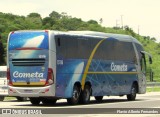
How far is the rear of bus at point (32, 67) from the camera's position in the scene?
85.6ft

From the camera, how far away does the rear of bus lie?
2609 cm

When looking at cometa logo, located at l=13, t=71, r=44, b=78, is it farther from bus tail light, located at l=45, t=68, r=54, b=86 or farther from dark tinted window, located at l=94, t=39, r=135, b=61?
dark tinted window, located at l=94, t=39, r=135, b=61

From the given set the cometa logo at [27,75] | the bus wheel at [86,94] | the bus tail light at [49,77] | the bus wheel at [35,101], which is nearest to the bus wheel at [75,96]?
the bus wheel at [86,94]

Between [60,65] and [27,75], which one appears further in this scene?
[60,65]

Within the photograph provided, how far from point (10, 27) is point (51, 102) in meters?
102

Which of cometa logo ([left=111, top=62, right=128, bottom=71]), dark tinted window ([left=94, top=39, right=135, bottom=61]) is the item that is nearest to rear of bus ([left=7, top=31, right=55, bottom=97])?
dark tinted window ([left=94, top=39, right=135, bottom=61])

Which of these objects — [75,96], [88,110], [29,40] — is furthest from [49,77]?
[88,110]

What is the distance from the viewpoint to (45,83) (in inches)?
1029

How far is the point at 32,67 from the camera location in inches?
1034

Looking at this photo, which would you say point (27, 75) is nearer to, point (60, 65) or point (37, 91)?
point (37, 91)

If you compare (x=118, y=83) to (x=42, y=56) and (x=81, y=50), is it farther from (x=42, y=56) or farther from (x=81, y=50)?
(x=42, y=56)

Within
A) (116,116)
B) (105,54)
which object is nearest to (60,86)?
(105,54)

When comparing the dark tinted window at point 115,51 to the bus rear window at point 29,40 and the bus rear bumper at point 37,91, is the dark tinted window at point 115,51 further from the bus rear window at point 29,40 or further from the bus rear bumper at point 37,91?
the bus rear bumper at point 37,91

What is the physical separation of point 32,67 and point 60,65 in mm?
1237
